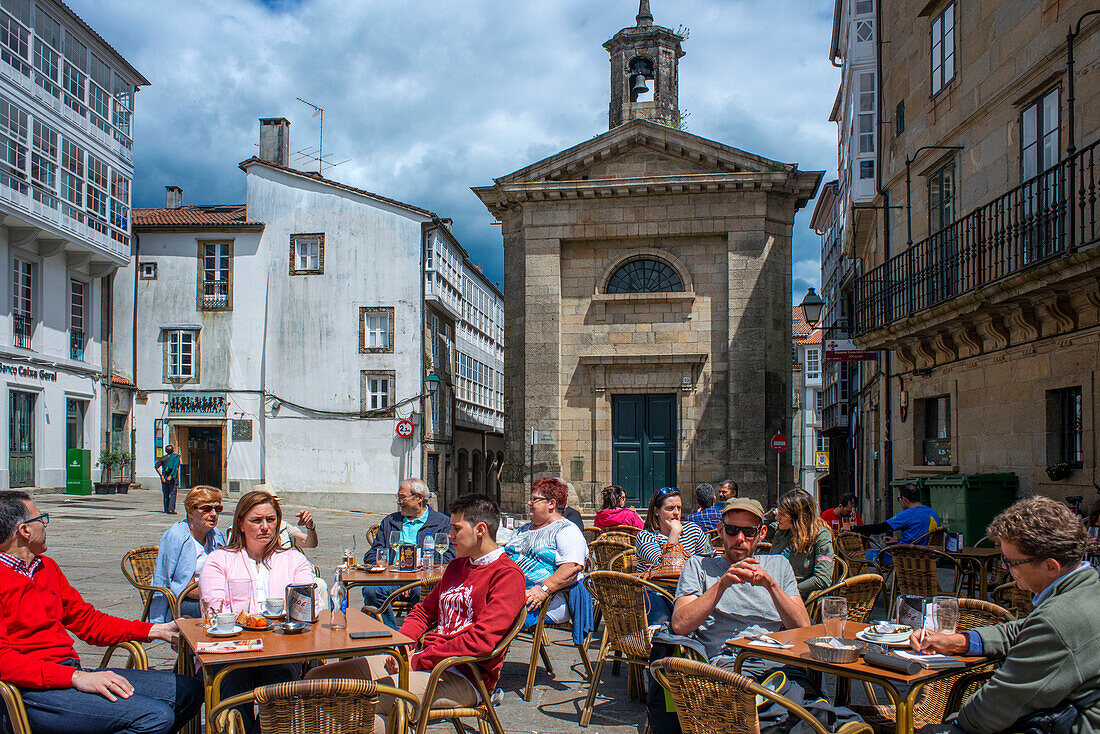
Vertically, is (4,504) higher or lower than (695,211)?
lower

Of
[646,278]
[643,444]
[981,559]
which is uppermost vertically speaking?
[646,278]

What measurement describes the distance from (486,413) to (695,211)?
25.2 meters

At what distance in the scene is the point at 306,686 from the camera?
3107mm

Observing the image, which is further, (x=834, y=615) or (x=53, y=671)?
A: (x=834, y=615)

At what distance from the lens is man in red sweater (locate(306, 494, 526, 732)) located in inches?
177

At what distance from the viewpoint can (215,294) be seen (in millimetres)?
32031

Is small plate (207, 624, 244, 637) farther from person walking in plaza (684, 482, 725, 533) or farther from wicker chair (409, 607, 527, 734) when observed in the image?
person walking in plaza (684, 482, 725, 533)

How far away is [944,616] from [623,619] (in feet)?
7.21

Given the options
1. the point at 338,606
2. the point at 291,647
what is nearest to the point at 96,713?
the point at 291,647

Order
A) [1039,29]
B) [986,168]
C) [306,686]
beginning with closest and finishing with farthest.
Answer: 1. [306,686]
2. [1039,29]
3. [986,168]

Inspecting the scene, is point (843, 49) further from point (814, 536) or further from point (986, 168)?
point (814, 536)

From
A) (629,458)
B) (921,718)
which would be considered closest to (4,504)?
(921,718)

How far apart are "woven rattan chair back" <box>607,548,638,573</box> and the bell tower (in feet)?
78.4

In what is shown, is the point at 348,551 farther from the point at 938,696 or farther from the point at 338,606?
the point at 938,696
